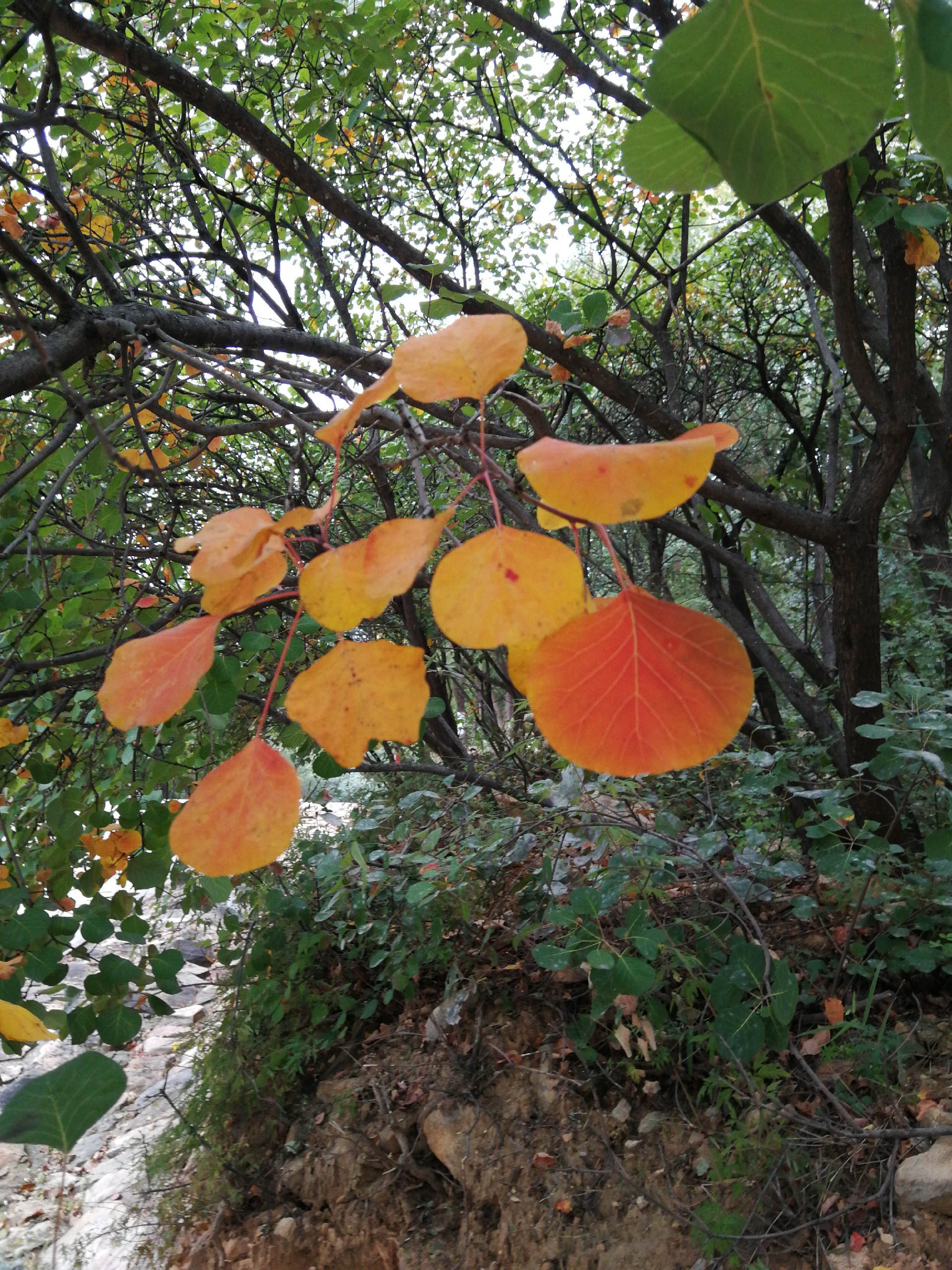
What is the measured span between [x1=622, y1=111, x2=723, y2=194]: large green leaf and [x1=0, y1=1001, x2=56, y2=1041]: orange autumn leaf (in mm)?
495

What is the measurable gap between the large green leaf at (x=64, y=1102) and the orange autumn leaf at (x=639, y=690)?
19cm

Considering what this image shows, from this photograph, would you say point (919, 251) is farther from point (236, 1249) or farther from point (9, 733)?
point (236, 1249)

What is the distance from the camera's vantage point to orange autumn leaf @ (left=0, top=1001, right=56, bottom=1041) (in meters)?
0.41

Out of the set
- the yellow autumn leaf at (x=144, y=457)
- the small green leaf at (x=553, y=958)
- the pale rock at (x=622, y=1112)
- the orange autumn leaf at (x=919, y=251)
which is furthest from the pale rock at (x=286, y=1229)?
the orange autumn leaf at (x=919, y=251)

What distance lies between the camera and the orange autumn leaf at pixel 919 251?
138 cm

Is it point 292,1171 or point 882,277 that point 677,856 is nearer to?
point 292,1171

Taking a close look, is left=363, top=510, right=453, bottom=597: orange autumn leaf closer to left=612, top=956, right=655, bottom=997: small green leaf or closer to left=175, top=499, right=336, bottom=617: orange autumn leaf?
left=175, top=499, right=336, bottom=617: orange autumn leaf

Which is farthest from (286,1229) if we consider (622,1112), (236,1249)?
(622,1112)

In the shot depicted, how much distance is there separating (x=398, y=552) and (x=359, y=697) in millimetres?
80

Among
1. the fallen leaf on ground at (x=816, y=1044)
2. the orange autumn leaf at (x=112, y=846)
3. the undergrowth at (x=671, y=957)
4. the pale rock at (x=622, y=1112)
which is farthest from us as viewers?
the pale rock at (x=622, y=1112)

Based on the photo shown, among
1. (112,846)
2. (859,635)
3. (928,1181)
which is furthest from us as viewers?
(859,635)

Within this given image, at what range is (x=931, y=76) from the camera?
0.20 metres

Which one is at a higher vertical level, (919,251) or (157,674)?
(919,251)

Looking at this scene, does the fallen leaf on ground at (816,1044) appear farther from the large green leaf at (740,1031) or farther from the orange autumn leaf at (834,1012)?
the large green leaf at (740,1031)
